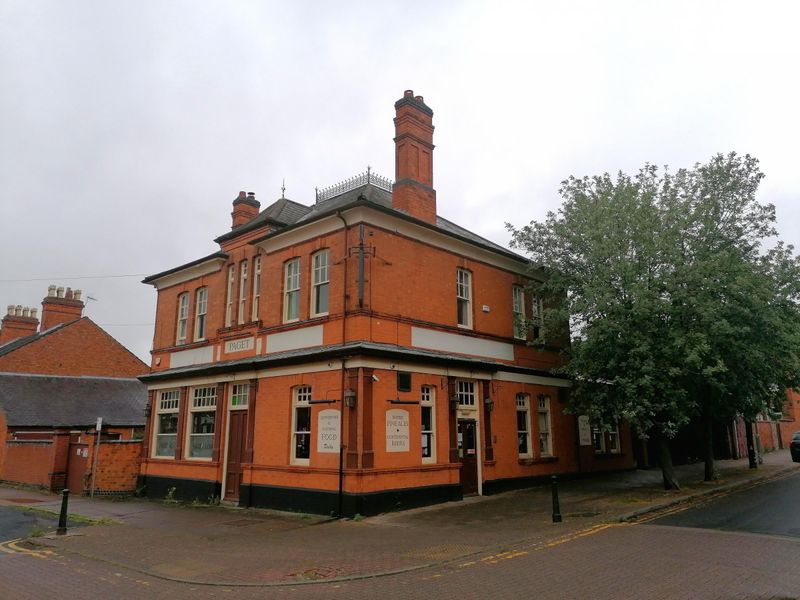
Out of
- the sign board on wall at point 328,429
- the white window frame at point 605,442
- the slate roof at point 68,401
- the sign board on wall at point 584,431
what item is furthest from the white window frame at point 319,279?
the slate roof at point 68,401

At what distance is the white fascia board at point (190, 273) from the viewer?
67.4 ft

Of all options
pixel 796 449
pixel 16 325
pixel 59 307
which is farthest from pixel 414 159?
pixel 16 325

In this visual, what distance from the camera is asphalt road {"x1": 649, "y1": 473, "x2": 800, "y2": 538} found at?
11.2 meters

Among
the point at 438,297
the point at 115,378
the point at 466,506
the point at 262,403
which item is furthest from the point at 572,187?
the point at 115,378

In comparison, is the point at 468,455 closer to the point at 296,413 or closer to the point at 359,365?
the point at 359,365

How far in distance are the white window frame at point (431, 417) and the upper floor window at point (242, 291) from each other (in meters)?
6.72

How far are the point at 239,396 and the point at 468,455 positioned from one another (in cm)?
733

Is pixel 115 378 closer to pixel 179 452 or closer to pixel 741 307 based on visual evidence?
pixel 179 452

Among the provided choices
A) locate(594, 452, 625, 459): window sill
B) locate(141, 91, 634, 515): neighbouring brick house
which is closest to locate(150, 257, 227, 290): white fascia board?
locate(141, 91, 634, 515): neighbouring brick house

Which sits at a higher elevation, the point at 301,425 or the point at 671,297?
the point at 671,297

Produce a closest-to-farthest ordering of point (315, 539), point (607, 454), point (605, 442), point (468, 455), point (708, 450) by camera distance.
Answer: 1. point (315, 539)
2. point (468, 455)
3. point (708, 450)
4. point (607, 454)
5. point (605, 442)

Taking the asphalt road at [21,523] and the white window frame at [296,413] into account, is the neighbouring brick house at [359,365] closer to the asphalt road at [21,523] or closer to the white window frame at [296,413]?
the white window frame at [296,413]

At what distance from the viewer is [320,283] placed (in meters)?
16.5

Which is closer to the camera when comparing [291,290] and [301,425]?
[301,425]
